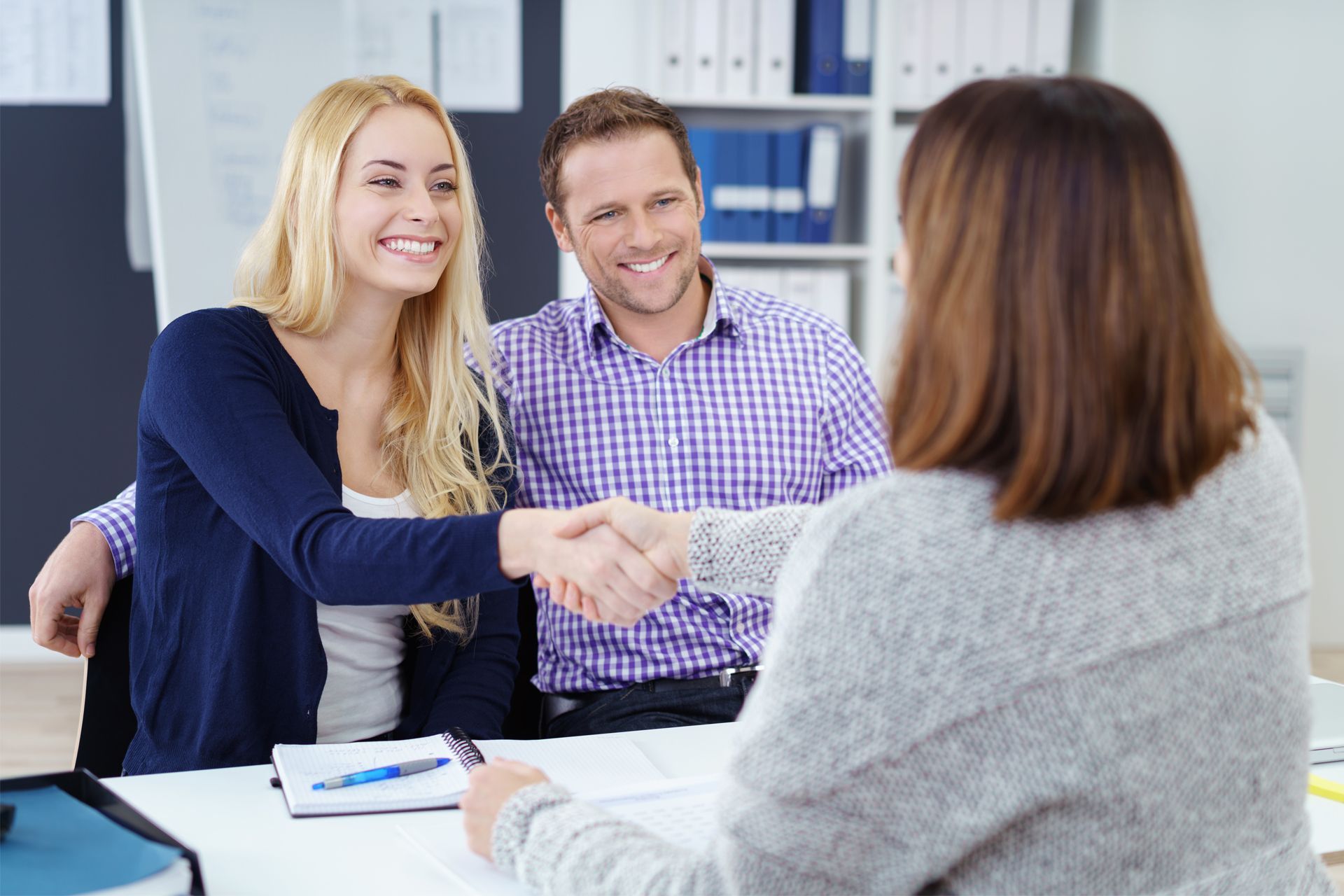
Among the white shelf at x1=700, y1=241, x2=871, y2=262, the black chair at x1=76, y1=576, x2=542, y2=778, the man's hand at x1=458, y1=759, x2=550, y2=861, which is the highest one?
the white shelf at x1=700, y1=241, x2=871, y2=262

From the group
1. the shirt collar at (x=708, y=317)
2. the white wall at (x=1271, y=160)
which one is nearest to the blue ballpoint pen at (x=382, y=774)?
the shirt collar at (x=708, y=317)

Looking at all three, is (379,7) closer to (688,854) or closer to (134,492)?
(134,492)

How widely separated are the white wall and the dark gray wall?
82.9 inches

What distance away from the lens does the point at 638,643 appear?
1.84m

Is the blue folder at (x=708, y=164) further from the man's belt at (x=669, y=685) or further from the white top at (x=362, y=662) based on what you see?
the white top at (x=362, y=662)

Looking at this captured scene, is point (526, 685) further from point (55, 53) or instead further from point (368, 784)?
point (55, 53)

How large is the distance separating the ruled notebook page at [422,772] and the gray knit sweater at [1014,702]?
428 millimetres

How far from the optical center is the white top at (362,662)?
5.20 ft

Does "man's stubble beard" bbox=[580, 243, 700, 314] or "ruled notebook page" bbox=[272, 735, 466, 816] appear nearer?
"ruled notebook page" bbox=[272, 735, 466, 816]

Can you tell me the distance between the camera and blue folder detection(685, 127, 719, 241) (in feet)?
11.5

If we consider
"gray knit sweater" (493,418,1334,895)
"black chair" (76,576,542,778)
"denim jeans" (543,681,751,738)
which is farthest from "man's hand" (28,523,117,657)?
"gray knit sweater" (493,418,1334,895)

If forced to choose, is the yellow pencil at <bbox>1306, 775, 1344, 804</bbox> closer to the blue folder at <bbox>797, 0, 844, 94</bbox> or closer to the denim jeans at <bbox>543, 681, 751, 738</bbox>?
the denim jeans at <bbox>543, 681, 751, 738</bbox>

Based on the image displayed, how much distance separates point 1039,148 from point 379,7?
3.52 meters

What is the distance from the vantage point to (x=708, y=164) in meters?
3.53
